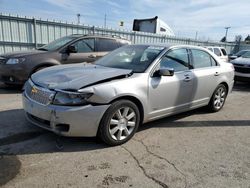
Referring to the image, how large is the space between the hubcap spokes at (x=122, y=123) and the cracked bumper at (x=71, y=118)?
262mm

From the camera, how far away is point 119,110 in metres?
3.78

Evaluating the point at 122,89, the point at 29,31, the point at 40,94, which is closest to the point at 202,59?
the point at 122,89

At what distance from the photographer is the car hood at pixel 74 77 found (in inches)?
141

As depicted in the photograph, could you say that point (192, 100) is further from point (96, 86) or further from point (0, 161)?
point (0, 161)

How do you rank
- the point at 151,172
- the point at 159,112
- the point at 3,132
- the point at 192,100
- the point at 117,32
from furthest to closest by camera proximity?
the point at 117,32, the point at 192,100, the point at 159,112, the point at 3,132, the point at 151,172

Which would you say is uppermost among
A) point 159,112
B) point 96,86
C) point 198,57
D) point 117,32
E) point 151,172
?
point 117,32

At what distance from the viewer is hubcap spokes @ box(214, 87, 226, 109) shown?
583 centimetres

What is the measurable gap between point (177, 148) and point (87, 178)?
1566 mm

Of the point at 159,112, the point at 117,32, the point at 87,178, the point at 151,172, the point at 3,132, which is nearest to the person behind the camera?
the point at 87,178

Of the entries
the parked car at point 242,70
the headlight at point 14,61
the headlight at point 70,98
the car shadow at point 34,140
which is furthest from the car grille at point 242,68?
the headlight at point 70,98

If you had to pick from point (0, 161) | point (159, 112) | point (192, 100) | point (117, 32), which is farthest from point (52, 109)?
point (117, 32)

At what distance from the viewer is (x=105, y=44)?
28.4 ft

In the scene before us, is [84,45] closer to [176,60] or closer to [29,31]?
[29,31]

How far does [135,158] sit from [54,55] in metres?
4.96
